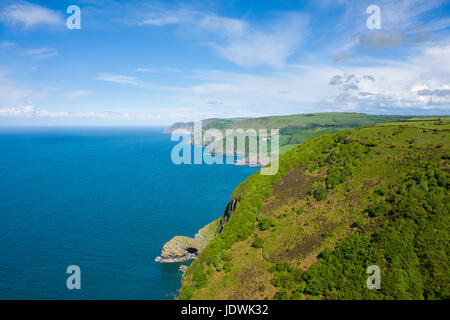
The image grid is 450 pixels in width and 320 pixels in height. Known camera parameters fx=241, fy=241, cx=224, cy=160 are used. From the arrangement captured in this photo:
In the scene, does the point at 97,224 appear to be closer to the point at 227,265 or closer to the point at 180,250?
the point at 180,250

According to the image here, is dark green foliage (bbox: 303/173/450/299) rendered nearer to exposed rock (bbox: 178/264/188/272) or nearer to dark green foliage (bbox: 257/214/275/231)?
dark green foliage (bbox: 257/214/275/231)

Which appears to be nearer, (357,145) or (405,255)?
(405,255)

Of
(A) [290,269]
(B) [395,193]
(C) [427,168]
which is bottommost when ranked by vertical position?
(A) [290,269]

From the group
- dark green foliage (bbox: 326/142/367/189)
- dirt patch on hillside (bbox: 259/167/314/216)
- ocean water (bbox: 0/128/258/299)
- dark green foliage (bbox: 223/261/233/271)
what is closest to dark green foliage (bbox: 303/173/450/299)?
dark green foliage (bbox: 326/142/367/189)

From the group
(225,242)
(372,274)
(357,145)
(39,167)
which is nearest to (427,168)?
(357,145)

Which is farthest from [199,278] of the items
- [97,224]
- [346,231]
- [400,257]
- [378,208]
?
[97,224]

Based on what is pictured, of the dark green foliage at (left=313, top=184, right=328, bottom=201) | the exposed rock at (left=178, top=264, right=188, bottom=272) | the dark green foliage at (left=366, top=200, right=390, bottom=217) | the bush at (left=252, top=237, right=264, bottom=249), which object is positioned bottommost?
the exposed rock at (left=178, top=264, right=188, bottom=272)
